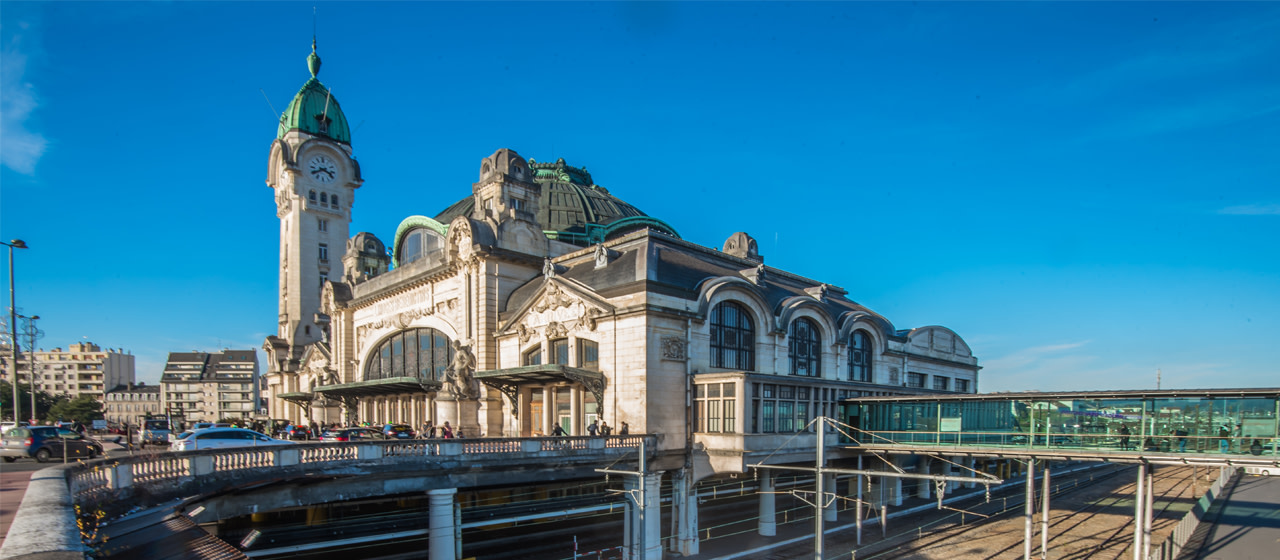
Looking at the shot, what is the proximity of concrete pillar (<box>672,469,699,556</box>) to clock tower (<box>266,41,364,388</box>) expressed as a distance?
48.1m

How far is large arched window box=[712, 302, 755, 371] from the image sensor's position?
3234 centimetres

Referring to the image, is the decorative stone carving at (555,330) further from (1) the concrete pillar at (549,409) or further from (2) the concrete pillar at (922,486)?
(2) the concrete pillar at (922,486)

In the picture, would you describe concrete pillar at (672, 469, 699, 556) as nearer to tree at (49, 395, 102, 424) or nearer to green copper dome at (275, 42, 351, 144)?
green copper dome at (275, 42, 351, 144)

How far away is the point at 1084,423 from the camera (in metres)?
26.0

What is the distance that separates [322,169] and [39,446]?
4808 cm

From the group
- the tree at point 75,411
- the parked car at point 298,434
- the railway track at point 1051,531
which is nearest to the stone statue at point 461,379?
the parked car at point 298,434

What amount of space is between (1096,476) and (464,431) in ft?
200

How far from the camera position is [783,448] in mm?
29609

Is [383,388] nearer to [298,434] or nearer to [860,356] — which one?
[298,434]

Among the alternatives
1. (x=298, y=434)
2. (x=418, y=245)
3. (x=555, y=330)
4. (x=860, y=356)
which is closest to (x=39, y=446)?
(x=298, y=434)

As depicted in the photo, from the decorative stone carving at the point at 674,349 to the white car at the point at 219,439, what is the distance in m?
15.4

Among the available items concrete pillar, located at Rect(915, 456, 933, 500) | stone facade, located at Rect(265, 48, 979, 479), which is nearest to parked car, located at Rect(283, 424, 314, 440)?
stone facade, located at Rect(265, 48, 979, 479)

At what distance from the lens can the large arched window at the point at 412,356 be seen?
4106cm

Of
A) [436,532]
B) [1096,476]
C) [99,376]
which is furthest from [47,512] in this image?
[99,376]
